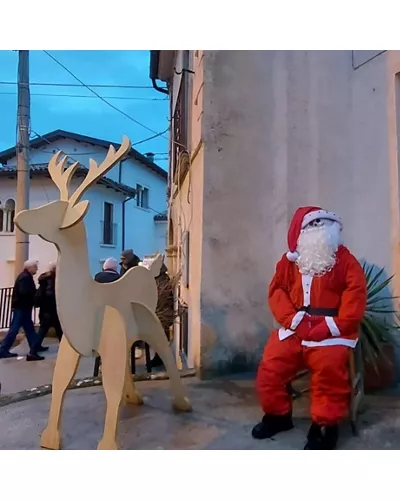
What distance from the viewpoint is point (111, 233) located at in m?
20.0

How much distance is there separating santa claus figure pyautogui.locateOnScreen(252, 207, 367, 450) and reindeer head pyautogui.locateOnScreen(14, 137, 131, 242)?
1.33m

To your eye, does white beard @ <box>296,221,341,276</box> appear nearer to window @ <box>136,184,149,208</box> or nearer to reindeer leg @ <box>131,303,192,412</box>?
reindeer leg @ <box>131,303,192,412</box>

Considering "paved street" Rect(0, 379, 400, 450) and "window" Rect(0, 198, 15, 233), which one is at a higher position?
"window" Rect(0, 198, 15, 233)

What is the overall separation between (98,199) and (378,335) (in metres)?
15.6

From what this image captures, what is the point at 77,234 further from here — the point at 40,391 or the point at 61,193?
the point at 40,391

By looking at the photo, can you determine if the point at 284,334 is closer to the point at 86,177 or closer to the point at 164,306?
the point at 86,177

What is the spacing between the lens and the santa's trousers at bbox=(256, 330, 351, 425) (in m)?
2.90

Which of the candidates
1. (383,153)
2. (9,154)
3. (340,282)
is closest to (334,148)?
(383,153)

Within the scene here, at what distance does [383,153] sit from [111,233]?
1618 centimetres

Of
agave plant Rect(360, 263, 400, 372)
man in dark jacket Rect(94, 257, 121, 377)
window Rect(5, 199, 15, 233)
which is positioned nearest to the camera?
agave plant Rect(360, 263, 400, 372)

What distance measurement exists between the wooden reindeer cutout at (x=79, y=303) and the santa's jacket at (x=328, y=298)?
1.05m

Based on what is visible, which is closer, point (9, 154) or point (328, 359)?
point (328, 359)

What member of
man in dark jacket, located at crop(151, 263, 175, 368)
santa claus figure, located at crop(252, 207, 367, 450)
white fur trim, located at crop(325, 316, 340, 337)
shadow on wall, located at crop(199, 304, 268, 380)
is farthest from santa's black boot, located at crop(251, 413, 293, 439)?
man in dark jacket, located at crop(151, 263, 175, 368)

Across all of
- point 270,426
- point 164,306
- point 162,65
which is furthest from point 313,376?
point 162,65
